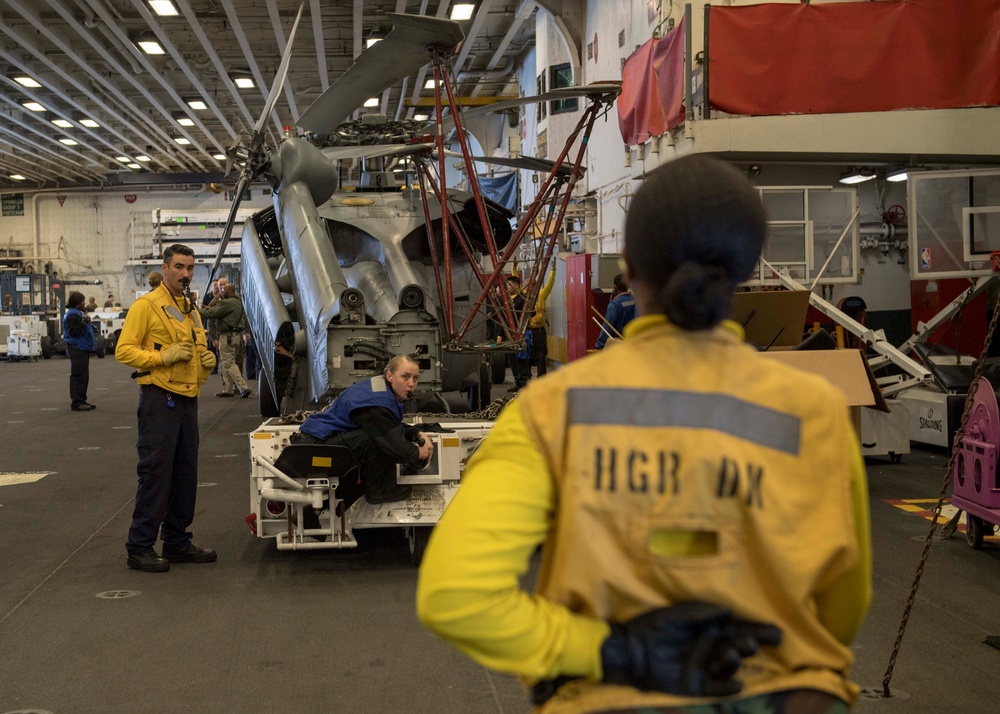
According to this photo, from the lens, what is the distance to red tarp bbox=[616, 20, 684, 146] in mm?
11164

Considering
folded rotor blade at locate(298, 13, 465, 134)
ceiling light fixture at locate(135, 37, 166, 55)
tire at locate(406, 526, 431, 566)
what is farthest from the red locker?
ceiling light fixture at locate(135, 37, 166, 55)

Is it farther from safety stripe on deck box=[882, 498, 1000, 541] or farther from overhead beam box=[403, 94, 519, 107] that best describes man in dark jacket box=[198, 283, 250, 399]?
overhead beam box=[403, 94, 519, 107]

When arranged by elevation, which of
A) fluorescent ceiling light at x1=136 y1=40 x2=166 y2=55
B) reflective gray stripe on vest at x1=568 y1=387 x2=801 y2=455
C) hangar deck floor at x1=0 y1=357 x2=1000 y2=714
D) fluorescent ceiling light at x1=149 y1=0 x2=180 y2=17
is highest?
fluorescent ceiling light at x1=136 y1=40 x2=166 y2=55

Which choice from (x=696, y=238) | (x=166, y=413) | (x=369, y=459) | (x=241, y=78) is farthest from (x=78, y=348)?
(x=696, y=238)

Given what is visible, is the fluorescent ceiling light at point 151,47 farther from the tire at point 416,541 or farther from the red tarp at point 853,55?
the tire at point 416,541

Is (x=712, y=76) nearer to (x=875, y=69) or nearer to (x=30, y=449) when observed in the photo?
(x=875, y=69)

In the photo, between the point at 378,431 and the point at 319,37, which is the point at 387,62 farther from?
the point at 319,37

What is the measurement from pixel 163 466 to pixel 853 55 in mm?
8971

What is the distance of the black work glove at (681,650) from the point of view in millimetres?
1234

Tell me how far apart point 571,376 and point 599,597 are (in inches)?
12.0

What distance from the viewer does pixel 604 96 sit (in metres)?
8.15

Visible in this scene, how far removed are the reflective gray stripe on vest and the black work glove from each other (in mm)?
243

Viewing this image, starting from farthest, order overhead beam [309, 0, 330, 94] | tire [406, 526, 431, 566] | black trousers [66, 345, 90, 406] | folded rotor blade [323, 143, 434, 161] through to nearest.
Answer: overhead beam [309, 0, 330, 94] → black trousers [66, 345, 90, 406] → folded rotor blade [323, 143, 434, 161] → tire [406, 526, 431, 566]

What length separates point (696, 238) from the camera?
4.34 feet
